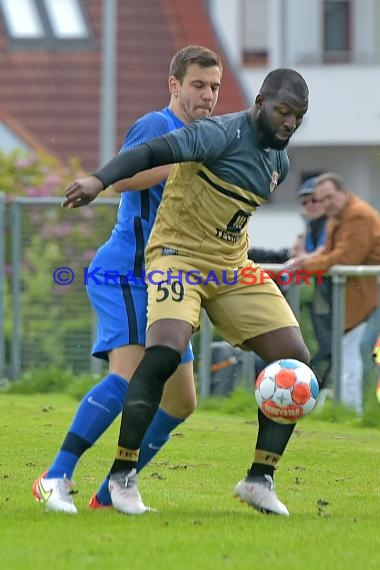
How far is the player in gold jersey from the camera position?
7145 mm

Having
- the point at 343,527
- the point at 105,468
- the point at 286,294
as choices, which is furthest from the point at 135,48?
the point at 343,527

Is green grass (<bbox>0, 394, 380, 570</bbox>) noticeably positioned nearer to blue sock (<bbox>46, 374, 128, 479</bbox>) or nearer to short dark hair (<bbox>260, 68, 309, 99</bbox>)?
blue sock (<bbox>46, 374, 128, 479</bbox>)

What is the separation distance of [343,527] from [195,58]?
2.30 m

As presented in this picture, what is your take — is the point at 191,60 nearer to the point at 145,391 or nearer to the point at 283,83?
the point at 283,83

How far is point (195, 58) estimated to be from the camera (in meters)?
7.68

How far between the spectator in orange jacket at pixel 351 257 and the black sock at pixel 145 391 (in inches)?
233

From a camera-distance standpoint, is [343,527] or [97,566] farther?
[343,527]

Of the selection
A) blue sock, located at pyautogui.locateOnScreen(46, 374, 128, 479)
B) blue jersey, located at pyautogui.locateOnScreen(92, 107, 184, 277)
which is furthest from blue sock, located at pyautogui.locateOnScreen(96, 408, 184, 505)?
blue jersey, located at pyautogui.locateOnScreen(92, 107, 184, 277)

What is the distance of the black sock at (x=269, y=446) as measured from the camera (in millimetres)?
7535

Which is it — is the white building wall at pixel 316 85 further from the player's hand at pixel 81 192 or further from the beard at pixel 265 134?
the player's hand at pixel 81 192

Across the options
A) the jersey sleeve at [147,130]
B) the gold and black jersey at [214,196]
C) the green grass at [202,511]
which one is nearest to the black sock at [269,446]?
the green grass at [202,511]

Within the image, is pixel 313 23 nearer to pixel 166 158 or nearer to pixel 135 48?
pixel 135 48

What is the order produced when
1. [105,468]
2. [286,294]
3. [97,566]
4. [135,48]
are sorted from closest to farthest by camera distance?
[97,566] < [105,468] < [286,294] < [135,48]

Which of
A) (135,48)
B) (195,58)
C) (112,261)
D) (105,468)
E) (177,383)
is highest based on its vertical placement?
(135,48)
